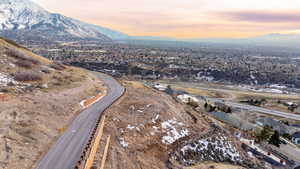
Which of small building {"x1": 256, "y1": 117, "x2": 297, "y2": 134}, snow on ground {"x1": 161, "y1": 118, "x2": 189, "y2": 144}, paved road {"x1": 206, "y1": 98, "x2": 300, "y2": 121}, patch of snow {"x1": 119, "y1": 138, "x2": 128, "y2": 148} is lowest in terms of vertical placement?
paved road {"x1": 206, "y1": 98, "x2": 300, "y2": 121}

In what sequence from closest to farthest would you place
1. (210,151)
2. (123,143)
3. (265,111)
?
(123,143) < (210,151) < (265,111)

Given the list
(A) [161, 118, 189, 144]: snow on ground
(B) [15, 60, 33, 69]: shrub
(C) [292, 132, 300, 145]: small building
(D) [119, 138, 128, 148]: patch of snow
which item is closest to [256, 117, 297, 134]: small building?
(C) [292, 132, 300, 145]: small building

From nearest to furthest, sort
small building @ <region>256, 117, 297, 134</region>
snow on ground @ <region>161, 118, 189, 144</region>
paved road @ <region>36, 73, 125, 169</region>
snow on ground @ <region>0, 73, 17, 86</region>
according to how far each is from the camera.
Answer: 1. paved road @ <region>36, 73, 125, 169</region>
2. snow on ground @ <region>161, 118, 189, 144</region>
3. snow on ground @ <region>0, 73, 17, 86</region>
4. small building @ <region>256, 117, 297, 134</region>

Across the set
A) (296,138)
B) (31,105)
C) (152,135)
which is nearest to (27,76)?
(31,105)

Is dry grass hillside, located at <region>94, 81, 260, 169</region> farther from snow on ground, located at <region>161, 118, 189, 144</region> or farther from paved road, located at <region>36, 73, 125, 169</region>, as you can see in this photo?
paved road, located at <region>36, 73, 125, 169</region>

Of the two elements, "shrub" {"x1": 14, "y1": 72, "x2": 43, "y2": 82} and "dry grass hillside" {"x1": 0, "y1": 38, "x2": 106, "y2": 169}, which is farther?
"shrub" {"x1": 14, "y1": 72, "x2": 43, "y2": 82}

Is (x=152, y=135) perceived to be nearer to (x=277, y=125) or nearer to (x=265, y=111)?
(x=277, y=125)

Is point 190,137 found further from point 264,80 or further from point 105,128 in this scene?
point 264,80

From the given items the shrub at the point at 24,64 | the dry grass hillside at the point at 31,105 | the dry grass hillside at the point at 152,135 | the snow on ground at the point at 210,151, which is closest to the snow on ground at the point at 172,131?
the dry grass hillside at the point at 152,135
